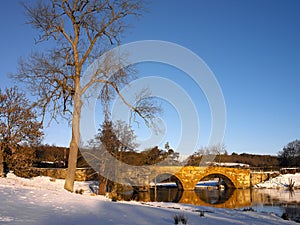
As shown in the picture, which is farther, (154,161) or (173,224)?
(154,161)

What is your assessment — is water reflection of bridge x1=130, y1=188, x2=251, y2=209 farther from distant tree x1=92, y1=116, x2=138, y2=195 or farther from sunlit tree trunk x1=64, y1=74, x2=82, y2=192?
sunlit tree trunk x1=64, y1=74, x2=82, y2=192

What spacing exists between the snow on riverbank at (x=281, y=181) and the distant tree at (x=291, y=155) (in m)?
21.5

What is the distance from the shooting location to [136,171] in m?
26.8

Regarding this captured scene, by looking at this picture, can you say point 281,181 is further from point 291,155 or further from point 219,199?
point 291,155

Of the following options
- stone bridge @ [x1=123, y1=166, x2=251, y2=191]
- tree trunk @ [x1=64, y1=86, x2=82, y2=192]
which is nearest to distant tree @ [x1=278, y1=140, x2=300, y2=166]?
stone bridge @ [x1=123, y1=166, x2=251, y2=191]

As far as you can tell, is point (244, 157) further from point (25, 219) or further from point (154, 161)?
point (25, 219)

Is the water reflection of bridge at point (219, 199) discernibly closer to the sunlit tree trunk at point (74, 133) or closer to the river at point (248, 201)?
the river at point (248, 201)

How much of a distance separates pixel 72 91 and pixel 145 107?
2.78 m

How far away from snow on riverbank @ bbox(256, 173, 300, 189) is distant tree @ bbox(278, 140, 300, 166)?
21498 millimetres

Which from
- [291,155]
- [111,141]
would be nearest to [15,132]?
[111,141]

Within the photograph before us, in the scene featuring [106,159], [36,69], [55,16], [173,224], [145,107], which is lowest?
[173,224]

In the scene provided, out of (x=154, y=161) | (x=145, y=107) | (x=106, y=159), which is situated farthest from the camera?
(x=154, y=161)

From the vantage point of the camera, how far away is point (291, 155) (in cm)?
6706

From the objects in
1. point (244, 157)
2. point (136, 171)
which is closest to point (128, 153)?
point (136, 171)
